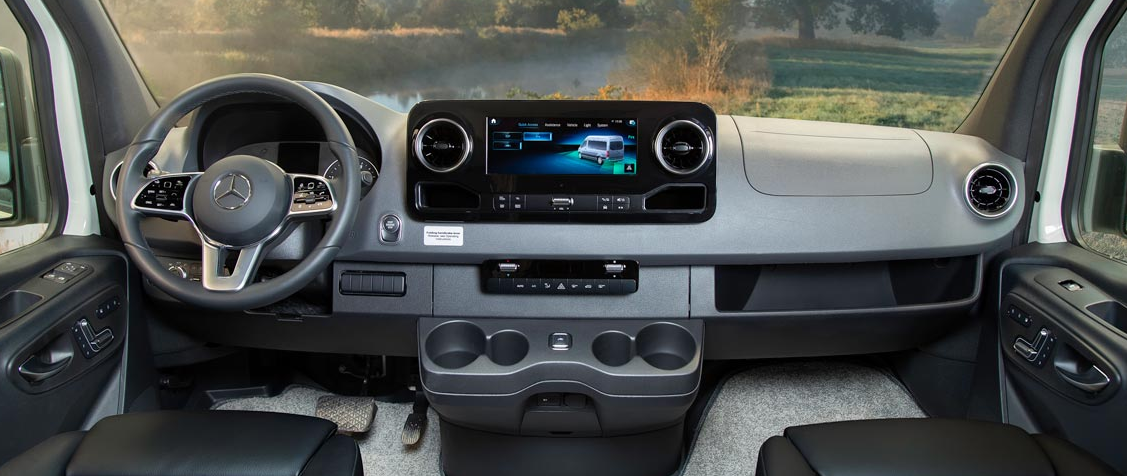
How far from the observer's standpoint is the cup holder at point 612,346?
202cm

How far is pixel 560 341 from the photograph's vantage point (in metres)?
2.01

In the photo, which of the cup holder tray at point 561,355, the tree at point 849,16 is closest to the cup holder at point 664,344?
the cup holder tray at point 561,355

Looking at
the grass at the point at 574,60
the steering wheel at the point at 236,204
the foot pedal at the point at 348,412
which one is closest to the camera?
the steering wheel at the point at 236,204

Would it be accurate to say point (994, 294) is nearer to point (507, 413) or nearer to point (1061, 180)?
point (1061, 180)

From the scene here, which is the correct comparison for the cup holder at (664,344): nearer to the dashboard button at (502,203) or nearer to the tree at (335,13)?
the dashboard button at (502,203)

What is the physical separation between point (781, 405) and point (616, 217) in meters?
1.21

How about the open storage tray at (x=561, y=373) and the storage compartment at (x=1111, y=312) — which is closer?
the storage compartment at (x=1111, y=312)

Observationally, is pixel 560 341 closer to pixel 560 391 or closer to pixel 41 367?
pixel 560 391

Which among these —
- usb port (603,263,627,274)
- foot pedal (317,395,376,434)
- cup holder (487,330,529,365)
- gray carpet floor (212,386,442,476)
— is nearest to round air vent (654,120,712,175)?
usb port (603,263,627,274)

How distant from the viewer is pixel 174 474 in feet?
4.21

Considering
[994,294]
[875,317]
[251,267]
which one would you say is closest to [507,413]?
[251,267]

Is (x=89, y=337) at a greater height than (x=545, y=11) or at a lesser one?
lesser

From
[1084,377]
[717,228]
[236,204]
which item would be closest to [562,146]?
[717,228]

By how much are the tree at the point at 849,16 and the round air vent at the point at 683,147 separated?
57 cm
